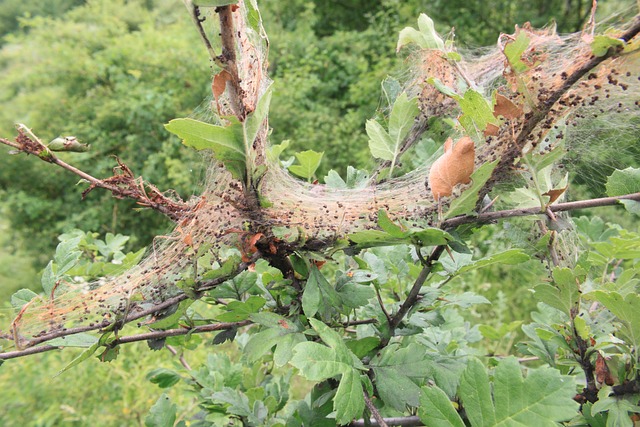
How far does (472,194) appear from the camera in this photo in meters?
0.57

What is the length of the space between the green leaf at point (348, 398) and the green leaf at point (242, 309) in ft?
0.67

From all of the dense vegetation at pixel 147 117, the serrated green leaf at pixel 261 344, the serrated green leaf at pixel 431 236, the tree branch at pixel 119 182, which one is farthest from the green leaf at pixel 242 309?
the dense vegetation at pixel 147 117

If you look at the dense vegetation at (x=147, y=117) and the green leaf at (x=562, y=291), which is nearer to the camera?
the green leaf at (x=562, y=291)

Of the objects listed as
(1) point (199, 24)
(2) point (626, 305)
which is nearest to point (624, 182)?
(2) point (626, 305)

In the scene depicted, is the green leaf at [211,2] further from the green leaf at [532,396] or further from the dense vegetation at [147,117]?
the dense vegetation at [147,117]

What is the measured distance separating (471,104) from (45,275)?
72cm

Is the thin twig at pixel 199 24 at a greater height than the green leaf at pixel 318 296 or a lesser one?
greater

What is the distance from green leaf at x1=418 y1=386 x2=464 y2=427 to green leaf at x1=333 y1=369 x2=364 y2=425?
0.08 meters

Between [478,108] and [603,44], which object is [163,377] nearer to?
[478,108]

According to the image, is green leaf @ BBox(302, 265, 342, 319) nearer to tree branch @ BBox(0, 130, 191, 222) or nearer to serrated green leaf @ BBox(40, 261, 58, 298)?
tree branch @ BBox(0, 130, 191, 222)

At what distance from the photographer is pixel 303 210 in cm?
68

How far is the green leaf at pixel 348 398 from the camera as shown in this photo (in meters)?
0.55

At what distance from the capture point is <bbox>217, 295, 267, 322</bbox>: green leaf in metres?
0.71

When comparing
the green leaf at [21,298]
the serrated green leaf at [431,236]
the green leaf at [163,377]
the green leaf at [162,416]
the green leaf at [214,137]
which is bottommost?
the green leaf at [163,377]
